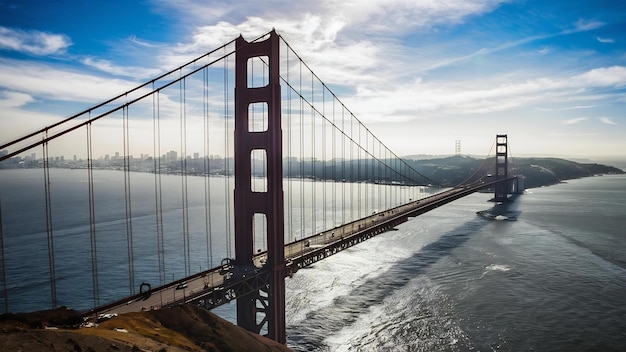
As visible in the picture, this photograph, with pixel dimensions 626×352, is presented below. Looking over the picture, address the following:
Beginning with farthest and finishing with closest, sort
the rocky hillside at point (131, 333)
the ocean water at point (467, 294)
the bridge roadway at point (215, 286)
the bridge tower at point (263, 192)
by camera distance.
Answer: the ocean water at point (467, 294) < the bridge tower at point (263, 192) < the bridge roadway at point (215, 286) < the rocky hillside at point (131, 333)

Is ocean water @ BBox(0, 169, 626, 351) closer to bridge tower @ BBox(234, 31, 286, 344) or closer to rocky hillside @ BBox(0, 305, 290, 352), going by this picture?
bridge tower @ BBox(234, 31, 286, 344)

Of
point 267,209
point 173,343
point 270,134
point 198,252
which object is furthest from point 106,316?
point 198,252

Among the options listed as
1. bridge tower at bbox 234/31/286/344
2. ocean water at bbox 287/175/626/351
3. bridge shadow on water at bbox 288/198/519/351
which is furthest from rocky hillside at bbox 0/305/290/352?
ocean water at bbox 287/175/626/351

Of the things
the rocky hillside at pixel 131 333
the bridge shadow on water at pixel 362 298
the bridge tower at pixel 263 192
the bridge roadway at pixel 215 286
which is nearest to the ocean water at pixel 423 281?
the bridge shadow on water at pixel 362 298

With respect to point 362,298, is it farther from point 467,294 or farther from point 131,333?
point 131,333

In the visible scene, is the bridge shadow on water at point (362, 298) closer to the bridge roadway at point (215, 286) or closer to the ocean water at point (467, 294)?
the ocean water at point (467, 294)

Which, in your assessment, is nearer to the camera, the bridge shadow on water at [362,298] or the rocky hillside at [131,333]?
the rocky hillside at [131,333]

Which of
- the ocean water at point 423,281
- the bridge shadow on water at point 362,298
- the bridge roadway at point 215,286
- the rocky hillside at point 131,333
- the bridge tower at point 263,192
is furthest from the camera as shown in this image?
the bridge shadow on water at point 362,298
